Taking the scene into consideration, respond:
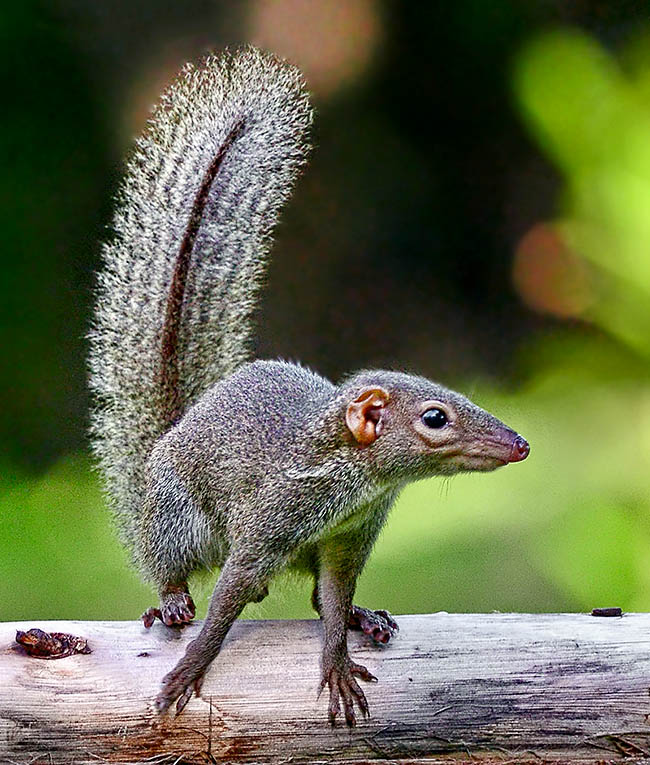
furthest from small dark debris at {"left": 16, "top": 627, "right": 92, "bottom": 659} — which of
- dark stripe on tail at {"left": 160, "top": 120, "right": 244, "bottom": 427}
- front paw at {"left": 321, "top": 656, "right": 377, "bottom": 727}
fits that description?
dark stripe on tail at {"left": 160, "top": 120, "right": 244, "bottom": 427}

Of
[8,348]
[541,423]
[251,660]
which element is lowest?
[251,660]

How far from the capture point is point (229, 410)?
2338 millimetres

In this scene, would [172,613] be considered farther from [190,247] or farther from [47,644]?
[190,247]

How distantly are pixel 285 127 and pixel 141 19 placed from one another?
2.13 meters

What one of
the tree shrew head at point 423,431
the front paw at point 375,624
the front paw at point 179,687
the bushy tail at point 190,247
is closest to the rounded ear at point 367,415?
the tree shrew head at point 423,431

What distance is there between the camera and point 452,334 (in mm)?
4781

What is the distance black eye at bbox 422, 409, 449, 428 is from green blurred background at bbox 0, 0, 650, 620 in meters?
1.58

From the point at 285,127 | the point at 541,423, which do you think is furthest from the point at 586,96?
the point at 285,127

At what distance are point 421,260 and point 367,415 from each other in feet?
9.22

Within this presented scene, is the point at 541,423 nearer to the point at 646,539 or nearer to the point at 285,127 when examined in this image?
the point at 646,539

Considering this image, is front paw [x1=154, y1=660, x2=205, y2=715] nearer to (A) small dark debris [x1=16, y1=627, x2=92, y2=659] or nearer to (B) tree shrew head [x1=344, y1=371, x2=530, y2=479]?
(A) small dark debris [x1=16, y1=627, x2=92, y2=659]

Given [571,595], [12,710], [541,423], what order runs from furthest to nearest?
[541,423]
[571,595]
[12,710]

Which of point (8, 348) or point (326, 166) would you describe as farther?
point (326, 166)

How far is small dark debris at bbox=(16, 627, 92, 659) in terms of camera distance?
6.68 ft
